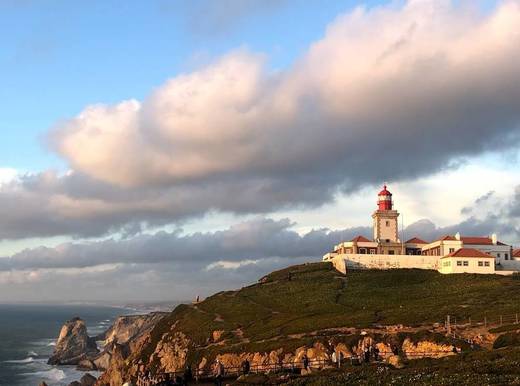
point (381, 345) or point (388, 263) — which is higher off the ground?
point (388, 263)

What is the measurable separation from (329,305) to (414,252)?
50298 mm

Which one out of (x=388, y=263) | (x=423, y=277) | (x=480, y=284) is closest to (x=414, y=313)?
(x=480, y=284)

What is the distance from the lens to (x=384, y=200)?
143625mm

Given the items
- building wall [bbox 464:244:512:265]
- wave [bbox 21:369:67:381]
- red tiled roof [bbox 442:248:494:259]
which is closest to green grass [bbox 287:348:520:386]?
red tiled roof [bbox 442:248:494:259]

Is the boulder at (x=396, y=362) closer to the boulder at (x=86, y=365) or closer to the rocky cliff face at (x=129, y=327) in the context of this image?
the boulder at (x=86, y=365)

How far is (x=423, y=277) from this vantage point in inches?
4614

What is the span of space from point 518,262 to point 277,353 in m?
78.1

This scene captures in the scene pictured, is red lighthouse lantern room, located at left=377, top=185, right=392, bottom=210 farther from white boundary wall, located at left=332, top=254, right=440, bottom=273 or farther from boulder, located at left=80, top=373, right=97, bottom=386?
boulder, located at left=80, top=373, right=97, bottom=386

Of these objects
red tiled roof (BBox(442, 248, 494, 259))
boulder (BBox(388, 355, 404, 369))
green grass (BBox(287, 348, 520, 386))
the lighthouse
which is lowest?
boulder (BBox(388, 355, 404, 369))

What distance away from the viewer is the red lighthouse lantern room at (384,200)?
143250mm

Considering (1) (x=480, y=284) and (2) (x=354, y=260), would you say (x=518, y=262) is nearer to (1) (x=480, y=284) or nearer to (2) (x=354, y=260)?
(1) (x=480, y=284)

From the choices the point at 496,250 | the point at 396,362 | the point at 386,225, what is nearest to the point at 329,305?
the point at 386,225

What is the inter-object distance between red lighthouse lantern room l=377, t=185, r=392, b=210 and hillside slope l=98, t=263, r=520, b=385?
22602mm

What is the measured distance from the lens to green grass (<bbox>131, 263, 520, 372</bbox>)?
7969cm
